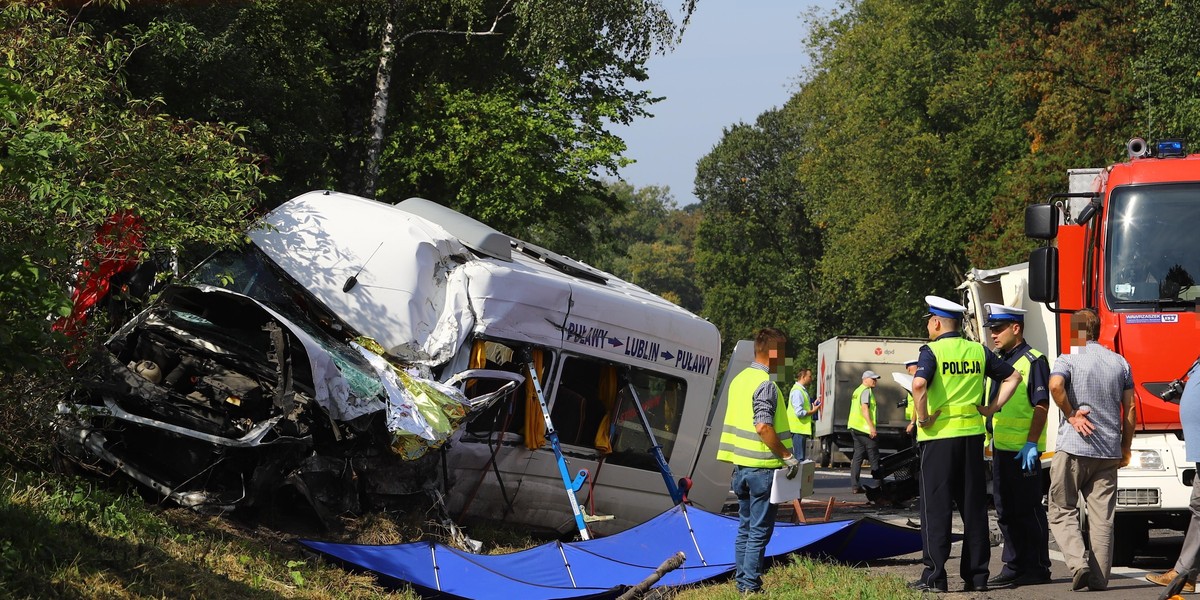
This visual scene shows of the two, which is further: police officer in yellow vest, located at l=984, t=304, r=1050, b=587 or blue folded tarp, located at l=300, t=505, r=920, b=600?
police officer in yellow vest, located at l=984, t=304, r=1050, b=587

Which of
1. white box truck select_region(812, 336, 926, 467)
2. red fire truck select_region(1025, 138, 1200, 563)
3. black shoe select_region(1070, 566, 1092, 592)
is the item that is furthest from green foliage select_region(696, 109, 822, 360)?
black shoe select_region(1070, 566, 1092, 592)

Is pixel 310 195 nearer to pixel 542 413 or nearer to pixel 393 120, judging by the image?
pixel 542 413

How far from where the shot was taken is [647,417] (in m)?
13.0

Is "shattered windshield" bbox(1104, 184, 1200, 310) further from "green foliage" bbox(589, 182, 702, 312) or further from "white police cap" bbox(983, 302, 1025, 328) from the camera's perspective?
"green foliage" bbox(589, 182, 702, 312)

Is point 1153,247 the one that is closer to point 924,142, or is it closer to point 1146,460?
point 1146,460

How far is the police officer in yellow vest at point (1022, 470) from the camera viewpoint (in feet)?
30.4

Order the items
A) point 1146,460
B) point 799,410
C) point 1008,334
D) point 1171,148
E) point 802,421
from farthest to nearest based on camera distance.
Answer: point 799,410 < point 802,421 < point 1171,148 < point 1146,460 < point 1008,334

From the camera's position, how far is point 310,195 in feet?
39.6

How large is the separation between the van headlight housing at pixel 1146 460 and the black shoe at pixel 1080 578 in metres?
1.56

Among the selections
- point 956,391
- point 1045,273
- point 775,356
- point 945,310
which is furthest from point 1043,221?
point 775,356

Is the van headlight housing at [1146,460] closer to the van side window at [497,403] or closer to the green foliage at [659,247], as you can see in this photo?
the van side window at [497,403]

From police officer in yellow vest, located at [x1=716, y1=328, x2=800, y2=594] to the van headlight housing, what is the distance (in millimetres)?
3213

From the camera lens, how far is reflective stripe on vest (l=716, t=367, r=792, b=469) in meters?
8.51

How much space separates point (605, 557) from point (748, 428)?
1.83m
